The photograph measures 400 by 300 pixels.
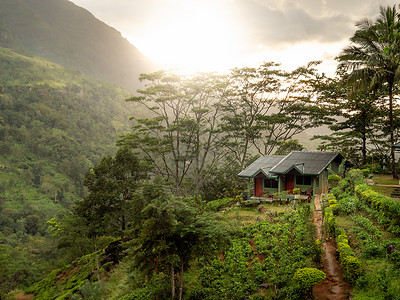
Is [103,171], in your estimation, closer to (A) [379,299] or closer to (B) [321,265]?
(B) [321,265]

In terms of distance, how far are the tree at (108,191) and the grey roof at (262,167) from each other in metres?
9.10

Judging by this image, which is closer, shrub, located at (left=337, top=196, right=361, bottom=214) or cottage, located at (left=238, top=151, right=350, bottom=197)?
shrub, located at (left=337, top=196, right=361, bottom=214)

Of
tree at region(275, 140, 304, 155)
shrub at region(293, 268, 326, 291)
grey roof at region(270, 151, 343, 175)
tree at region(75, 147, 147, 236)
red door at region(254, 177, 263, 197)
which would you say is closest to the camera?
shrub at region(293, 268, 326, 291)

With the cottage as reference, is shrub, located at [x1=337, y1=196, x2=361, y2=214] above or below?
below

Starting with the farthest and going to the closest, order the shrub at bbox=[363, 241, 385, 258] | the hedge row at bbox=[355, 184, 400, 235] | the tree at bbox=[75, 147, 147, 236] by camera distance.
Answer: the tree at bbox=[75, 147, 147, 236]
the hedge row at bbox=[355, 184, 400, 235]
the shrub at bbox=[363, 241, 385, 258]

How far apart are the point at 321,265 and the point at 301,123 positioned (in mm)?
23374

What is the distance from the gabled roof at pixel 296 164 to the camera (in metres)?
19.9

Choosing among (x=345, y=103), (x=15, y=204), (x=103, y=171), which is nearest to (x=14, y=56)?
(x=15, y=204)

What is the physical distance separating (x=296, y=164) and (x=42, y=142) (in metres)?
62.7

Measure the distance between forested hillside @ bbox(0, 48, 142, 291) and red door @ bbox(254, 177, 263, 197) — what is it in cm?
2166

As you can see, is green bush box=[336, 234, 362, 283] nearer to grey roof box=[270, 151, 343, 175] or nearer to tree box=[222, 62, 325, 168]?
grey roof box=[270, 151, 343, 175]

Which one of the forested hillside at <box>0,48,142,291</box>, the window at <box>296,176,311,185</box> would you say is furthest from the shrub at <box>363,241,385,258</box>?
the forested hillside at <box>0,48,142,291</box>

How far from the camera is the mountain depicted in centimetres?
13362

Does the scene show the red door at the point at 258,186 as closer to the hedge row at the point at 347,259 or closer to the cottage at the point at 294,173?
the cottage at the point at 294,173
